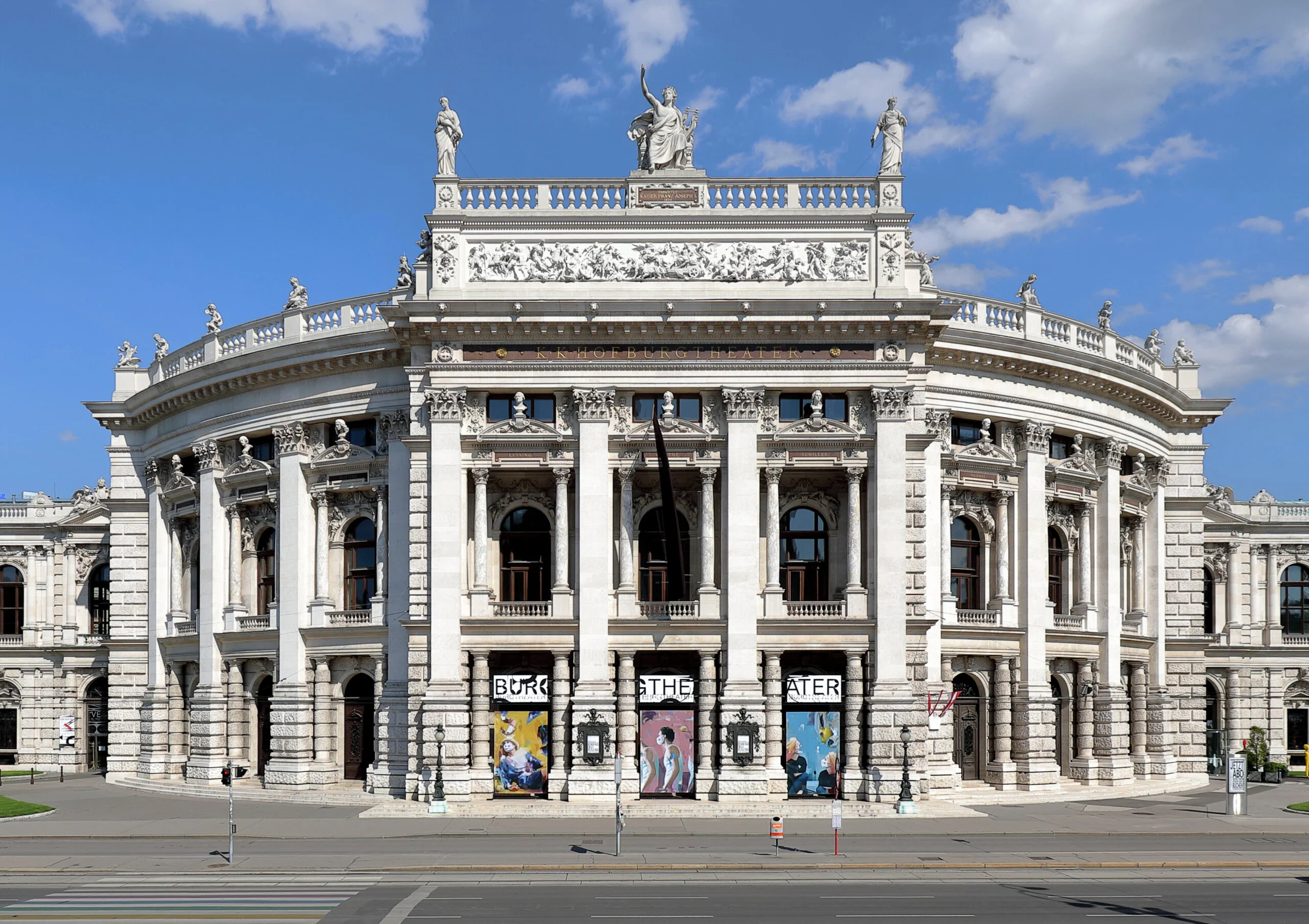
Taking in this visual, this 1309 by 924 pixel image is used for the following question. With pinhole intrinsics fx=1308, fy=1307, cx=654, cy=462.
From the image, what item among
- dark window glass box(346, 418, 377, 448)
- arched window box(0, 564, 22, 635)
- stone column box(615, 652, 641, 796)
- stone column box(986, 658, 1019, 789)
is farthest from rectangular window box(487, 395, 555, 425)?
arched window box(0, 564, 22, 635)

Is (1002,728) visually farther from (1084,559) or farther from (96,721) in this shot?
(96,721)

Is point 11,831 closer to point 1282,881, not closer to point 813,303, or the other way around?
point 813,303

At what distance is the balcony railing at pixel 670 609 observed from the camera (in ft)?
166

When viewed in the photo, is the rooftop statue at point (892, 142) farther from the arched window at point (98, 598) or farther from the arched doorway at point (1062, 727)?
the arched window at point (98, 598)

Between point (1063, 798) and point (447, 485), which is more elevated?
point (447, 485)

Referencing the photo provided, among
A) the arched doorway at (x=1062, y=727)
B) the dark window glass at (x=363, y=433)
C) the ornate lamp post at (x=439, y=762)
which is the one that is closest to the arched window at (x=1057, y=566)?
the arched doorway at (x=1062, y=727)

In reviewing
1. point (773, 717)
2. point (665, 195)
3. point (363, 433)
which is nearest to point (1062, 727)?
point (773, 717)

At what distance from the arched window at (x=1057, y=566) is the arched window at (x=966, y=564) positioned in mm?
5046

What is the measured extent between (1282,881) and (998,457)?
26.9m

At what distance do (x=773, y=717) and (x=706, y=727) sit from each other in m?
2.61

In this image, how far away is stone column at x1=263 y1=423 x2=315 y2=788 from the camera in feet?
182

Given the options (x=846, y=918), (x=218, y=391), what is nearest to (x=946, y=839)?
(x=846, y=918)

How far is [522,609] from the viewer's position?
51844 millimetres

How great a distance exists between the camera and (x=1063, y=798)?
5522 centimetres
